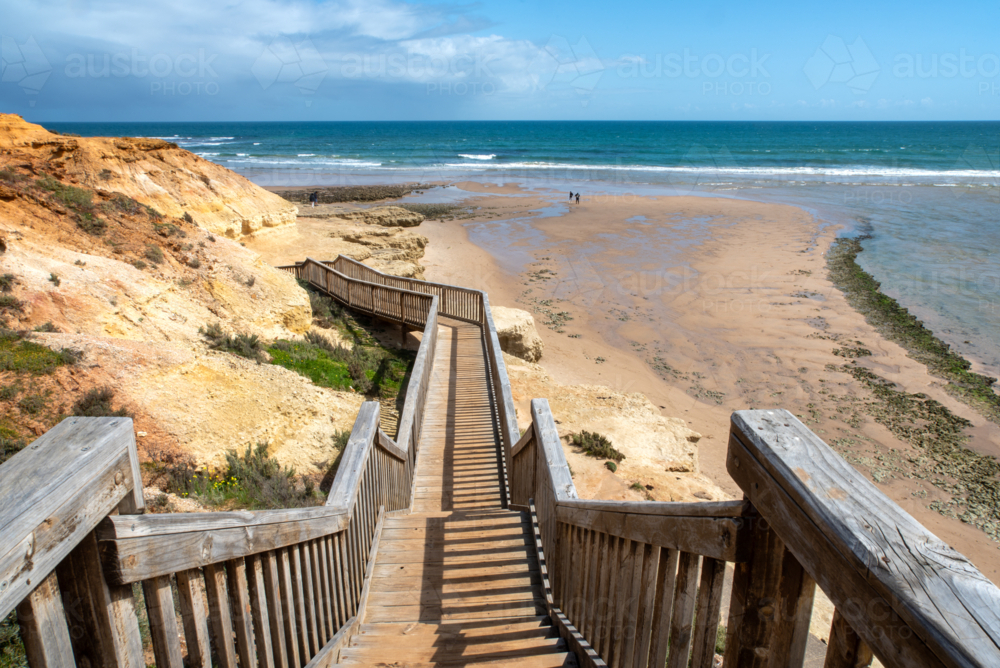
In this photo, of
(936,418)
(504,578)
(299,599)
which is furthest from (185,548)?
(936,418)

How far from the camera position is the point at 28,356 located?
6754mm

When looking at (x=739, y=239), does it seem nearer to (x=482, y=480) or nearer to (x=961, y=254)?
(x=961, y=254)

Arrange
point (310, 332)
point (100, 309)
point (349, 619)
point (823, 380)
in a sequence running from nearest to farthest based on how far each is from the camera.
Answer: point (349, 619)
point (100, 309)
point (310, 332)
point (823, 380)

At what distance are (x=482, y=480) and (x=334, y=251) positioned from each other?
48.4 ft

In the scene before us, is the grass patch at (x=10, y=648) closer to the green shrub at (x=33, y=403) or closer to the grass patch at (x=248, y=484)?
the grass patch at (x=248, y=484)

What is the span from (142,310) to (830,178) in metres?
61.2

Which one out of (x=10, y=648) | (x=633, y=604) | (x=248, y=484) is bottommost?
(x=248, y=484)

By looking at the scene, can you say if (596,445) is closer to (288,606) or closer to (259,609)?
(288,606)

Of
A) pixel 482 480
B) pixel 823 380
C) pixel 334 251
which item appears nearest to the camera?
pixel 482 480

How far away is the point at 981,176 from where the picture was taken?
5384 cm

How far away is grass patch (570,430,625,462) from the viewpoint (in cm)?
945

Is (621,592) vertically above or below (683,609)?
below

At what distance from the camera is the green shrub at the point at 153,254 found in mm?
10828

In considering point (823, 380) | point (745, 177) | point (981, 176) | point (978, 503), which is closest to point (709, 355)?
point (823, 380)
